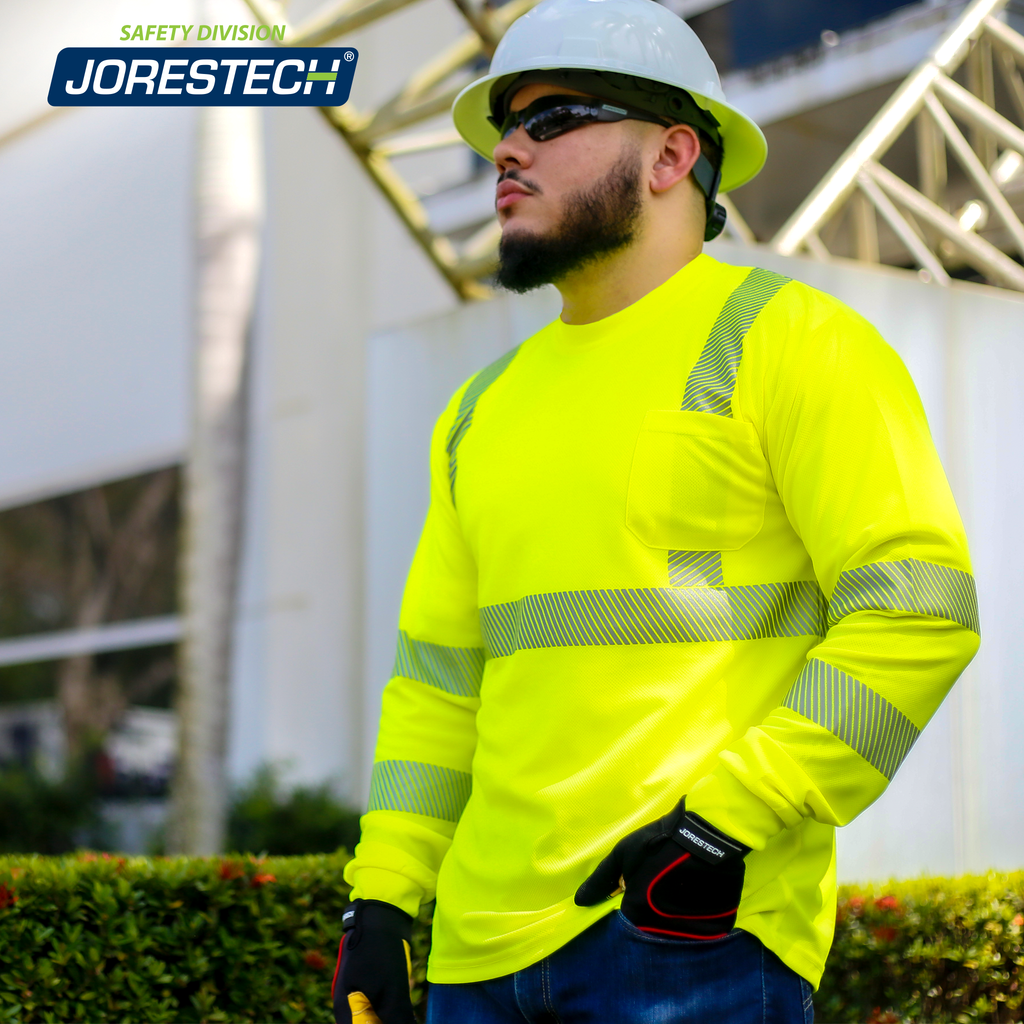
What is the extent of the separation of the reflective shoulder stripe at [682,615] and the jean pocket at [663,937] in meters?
0.39

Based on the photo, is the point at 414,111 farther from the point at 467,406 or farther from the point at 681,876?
the point at 681,876

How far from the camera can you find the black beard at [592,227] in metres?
2.16

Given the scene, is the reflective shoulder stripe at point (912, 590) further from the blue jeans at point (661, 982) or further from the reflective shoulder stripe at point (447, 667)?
the reflective shoulder stripe at point (447, 667)

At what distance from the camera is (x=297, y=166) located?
975 cm

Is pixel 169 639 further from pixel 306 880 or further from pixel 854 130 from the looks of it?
pixel 306 880

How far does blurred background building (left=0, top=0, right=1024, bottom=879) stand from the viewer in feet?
15.9

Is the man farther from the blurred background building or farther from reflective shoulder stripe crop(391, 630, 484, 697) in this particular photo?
the blurred background building

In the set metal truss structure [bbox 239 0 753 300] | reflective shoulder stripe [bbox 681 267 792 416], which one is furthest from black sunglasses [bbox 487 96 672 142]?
metal truss structure [bbox 239 0 753 300]

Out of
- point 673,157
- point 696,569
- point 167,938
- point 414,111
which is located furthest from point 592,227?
point 414,111

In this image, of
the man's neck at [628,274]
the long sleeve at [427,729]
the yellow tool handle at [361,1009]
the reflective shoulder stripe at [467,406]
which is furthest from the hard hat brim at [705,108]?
the yellow tool handle at [361,1009]

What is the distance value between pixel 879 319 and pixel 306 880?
9.38 ft

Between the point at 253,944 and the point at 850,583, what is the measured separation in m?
2.42

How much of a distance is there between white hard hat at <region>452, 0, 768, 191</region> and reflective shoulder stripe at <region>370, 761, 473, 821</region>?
1210 mm

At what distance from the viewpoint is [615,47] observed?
216cm
